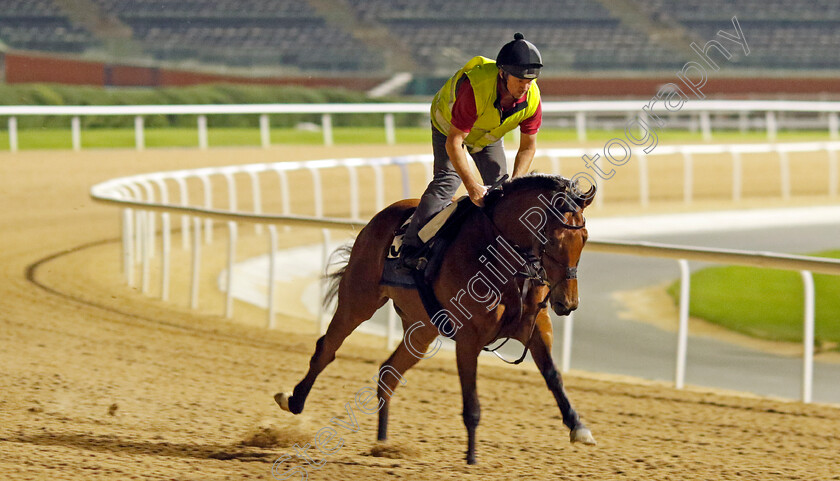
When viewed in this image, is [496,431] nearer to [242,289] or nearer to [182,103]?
[242,289]

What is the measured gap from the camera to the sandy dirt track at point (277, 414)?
436 centimetres

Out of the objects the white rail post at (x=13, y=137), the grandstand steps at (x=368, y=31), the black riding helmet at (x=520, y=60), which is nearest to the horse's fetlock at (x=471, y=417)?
the black riding helmet at (x=520, y=60)

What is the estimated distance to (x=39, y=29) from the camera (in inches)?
1304

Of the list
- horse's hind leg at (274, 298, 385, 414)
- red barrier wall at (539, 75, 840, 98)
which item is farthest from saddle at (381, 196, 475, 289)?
red barrier wall at (539, 75, 840, 98)

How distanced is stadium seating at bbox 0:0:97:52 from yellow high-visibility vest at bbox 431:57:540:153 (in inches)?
1089

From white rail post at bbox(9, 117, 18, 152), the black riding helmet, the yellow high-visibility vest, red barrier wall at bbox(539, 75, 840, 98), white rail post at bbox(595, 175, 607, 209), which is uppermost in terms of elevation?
red barrier wall at bbox(539, 75, 840, 98)

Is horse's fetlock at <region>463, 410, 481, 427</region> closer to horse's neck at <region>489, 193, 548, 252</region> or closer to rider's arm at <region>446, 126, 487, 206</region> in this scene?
horse's neck at <region>489, 193, 548, 252</region>

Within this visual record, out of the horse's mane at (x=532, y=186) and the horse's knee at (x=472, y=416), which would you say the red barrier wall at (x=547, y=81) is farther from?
the horse's knee at (x=472, y=416)

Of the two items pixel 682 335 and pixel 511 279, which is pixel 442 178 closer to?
pixel 511 279

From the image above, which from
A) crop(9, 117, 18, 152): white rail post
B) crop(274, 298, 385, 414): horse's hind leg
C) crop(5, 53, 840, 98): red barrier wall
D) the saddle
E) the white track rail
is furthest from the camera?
crop(5, 53, 840, 98): red barrier wall

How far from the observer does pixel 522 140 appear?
4363 millimetres

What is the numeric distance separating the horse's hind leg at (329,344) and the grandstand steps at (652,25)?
3134 centimetres

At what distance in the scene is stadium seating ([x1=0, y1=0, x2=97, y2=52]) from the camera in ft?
98.2

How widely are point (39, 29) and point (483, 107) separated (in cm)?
3183
